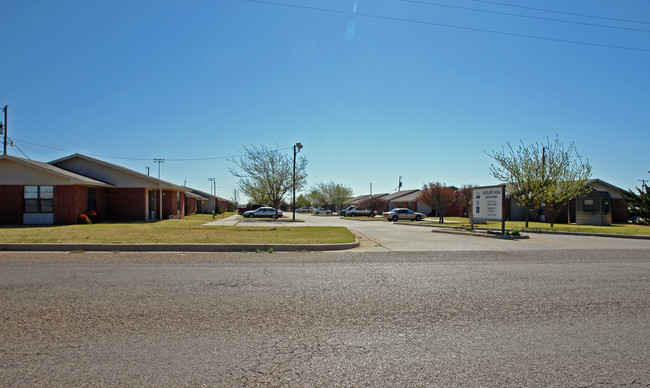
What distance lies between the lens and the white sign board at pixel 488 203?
18.8 m

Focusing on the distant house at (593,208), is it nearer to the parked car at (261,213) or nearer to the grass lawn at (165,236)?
the grass lawn at (165,236)

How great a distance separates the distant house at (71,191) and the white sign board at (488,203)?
73.4 ft

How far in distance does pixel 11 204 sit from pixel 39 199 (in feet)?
5.12

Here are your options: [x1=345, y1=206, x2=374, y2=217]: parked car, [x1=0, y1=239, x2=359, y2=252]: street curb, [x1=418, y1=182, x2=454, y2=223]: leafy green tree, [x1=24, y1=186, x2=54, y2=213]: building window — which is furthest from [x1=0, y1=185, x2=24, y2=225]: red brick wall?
[x1=345, y1=206, x2=374, y2=217]: parked car

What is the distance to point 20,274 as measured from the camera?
23.7 feet

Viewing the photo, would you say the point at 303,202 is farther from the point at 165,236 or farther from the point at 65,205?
the point at 165,236

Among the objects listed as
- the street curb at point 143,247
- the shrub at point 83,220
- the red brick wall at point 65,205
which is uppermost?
the red brick wall at point 65,205

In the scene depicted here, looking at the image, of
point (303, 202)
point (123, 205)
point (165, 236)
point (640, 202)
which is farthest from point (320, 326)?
point (303, 202)

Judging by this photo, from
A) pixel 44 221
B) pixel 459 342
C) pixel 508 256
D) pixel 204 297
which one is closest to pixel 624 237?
pixel 508 256

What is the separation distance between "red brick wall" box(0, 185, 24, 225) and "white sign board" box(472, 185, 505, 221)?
87.1 ft

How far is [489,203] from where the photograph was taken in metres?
19.7

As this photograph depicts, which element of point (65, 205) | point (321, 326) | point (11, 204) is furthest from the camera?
point (65, 205)

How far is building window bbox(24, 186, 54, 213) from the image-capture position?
23.3 metres

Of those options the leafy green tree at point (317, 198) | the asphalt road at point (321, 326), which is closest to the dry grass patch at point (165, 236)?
the asphalt road at point (321, 326)
